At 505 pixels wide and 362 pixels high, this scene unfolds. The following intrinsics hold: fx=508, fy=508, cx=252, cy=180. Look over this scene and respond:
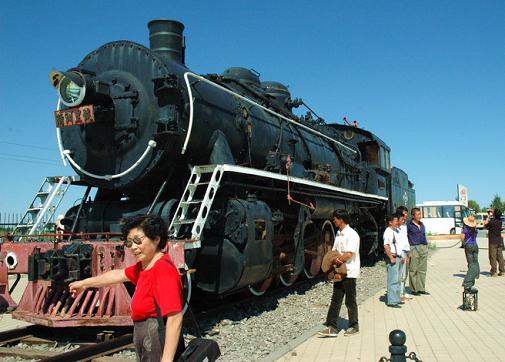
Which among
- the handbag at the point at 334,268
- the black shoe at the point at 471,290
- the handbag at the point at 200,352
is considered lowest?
the black shoe at the point at 471,290

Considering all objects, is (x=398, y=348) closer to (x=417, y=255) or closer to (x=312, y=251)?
(x=312, y=251)

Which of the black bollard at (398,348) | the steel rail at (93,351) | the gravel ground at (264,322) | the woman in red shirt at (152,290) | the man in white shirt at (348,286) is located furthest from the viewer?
the man in white shirt at (348,286)

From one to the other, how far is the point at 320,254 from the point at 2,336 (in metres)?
5.92

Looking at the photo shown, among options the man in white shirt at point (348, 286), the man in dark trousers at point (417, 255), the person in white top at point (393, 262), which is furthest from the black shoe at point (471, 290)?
the man in white shirt at point (348, 286)

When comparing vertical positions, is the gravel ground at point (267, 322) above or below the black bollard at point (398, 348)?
below

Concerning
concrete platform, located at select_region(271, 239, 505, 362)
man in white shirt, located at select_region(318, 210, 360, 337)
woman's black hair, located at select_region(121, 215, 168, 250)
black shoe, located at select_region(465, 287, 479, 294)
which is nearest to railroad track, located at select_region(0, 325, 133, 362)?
concrete platform, located at select_region(271, 239, 505, 362)

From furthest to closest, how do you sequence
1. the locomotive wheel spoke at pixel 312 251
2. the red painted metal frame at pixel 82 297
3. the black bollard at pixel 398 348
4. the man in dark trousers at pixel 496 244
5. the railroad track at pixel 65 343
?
the man in dark trousers at pixel 496 244 < the locomotive wheel spoke at pixel 312 251 < the red painted metal frame at pixel 82 297 < the railroad track at pixel 65 343 < the black bollard at pixel 398 348

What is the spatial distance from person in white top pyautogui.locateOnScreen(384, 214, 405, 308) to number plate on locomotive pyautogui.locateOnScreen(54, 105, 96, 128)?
513 cm

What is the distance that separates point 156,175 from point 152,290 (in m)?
3.70

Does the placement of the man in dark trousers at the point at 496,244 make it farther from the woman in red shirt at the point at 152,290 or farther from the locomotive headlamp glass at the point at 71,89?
the woman in red shirt at the point at 152,290

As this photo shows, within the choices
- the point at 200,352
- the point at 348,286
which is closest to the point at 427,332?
the point at 348,286

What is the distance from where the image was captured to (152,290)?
278cm

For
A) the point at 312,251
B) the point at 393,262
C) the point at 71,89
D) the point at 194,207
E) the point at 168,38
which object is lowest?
the point at 393,262

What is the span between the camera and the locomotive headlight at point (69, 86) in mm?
6137
